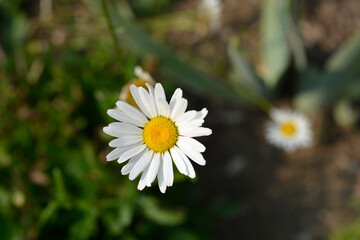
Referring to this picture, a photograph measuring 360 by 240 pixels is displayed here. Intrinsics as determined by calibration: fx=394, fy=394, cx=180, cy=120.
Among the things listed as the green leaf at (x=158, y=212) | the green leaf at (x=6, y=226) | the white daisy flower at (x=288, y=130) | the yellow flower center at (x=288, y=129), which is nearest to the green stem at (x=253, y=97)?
the white daisy flower at (x=288, y=130)

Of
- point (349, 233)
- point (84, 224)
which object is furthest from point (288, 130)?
point (84, 224)

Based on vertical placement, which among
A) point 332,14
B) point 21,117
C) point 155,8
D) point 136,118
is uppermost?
point 332,14

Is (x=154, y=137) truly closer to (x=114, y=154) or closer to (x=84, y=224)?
(x=114, y=154)

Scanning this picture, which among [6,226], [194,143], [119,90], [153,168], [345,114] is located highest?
[345,114]

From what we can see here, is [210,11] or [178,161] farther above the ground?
[210,11]

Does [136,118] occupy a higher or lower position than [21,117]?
lower

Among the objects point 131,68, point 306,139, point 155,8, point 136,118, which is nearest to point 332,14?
point 306,139

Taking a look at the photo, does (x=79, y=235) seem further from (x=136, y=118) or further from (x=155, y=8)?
(x=155, y=8)
